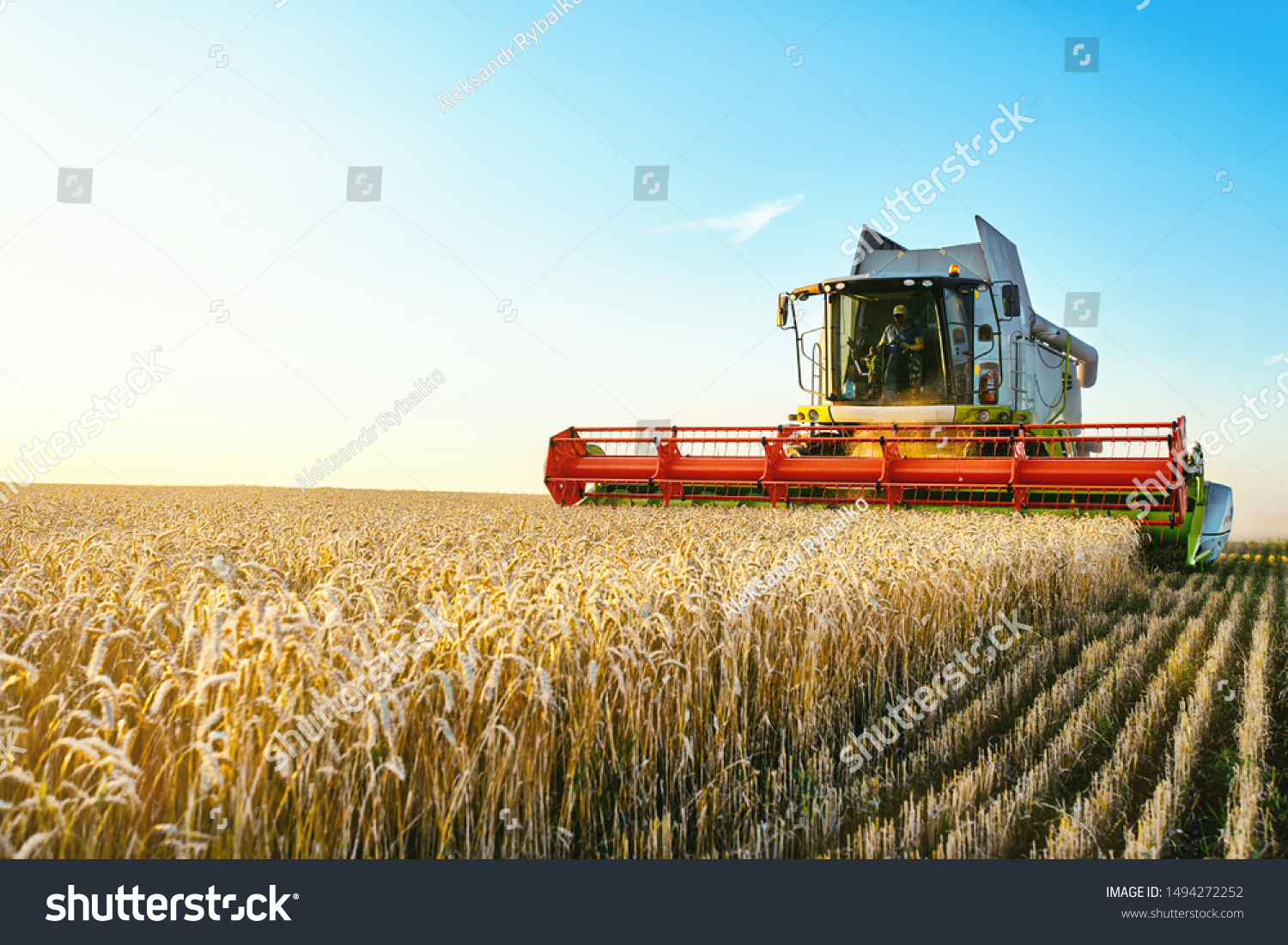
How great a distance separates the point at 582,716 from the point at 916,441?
8263 millimetres

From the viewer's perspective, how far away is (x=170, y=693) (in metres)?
2.48

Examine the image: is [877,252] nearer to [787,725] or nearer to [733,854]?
[787,725]

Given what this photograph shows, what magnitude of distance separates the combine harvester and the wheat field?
4.39 meters

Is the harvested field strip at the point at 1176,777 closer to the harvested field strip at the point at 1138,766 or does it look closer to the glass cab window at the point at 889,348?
the harvested field strip at the point at 1138,766

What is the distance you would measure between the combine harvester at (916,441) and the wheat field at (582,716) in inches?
173

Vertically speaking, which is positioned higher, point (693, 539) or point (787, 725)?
point (693, 539)

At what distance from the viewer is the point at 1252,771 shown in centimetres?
305

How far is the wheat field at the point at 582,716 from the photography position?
6.84 ft

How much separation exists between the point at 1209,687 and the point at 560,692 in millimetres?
3420

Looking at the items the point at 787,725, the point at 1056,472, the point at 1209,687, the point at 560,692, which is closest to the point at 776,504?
the point at 1056,472

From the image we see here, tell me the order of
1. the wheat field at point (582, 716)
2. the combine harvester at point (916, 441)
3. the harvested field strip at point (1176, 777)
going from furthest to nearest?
1. the combine harvester at point (916, 441)
2. the harvested field strip at point (1176, 777)
3. the wheat field at point (582, 716)

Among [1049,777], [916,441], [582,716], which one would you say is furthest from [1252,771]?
[916,441]

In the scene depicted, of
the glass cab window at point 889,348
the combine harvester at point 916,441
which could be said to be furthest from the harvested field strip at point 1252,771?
the glass cab window at point 889,348

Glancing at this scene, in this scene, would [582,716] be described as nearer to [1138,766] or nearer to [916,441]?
[1138,766]
